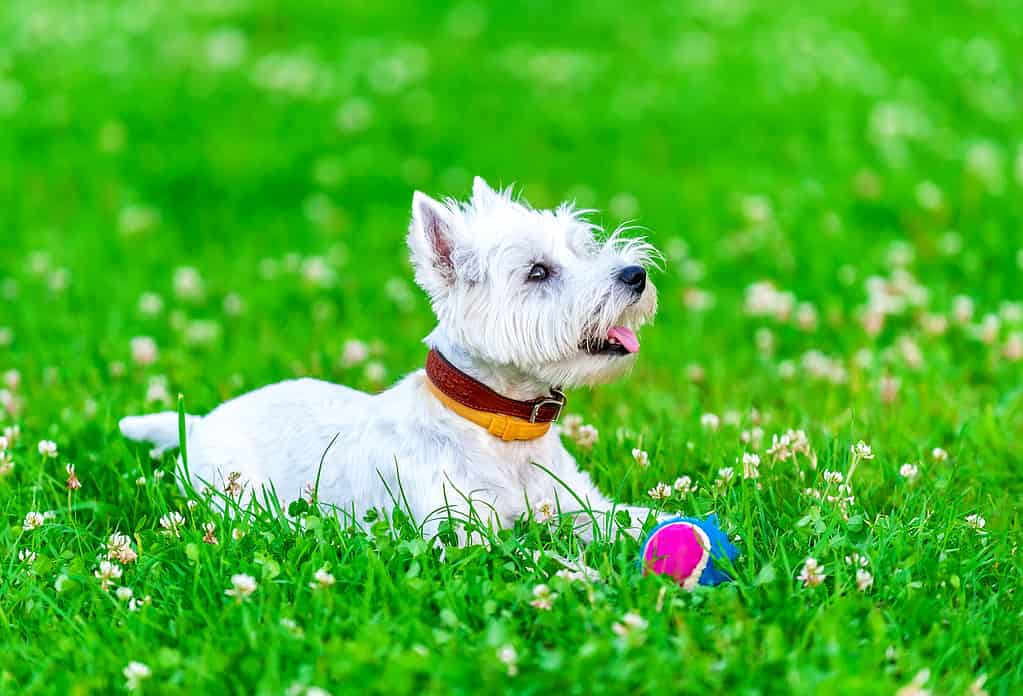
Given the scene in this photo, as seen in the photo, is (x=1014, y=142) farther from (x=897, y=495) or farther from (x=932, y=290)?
(x=897, y=495)

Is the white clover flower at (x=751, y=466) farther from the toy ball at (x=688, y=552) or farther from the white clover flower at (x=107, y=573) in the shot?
the white clover flower at (x=107, y=573)

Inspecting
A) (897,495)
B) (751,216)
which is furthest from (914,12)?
(897,495)

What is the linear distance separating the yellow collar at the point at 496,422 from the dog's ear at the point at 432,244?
461 millimetres

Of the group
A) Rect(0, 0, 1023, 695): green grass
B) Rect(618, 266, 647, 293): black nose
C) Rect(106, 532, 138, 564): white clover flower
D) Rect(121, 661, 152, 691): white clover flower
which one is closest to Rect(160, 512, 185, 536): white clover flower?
Rect(0, 0, 1023, 695): green grass

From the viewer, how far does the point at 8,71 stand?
A: 45.7 ft

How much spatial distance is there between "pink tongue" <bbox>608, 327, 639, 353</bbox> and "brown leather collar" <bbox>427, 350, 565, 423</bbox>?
1.38 ft

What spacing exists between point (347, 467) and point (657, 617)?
5.54 ft

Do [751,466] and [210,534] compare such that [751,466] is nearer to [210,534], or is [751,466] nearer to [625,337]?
[625,337]

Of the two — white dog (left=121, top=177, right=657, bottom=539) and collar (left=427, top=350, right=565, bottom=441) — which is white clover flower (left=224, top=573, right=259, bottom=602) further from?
collar (left=427, top=350, right=565, bottom=441)

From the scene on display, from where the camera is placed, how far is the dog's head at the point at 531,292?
4.91 m

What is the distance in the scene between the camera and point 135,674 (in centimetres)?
407

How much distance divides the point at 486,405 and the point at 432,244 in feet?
2.21

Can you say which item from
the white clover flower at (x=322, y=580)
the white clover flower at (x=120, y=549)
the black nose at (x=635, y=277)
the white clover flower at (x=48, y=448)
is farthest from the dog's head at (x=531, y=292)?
A: the white clover flower at (x=48, y=448)

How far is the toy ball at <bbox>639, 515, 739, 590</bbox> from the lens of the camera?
14.9 ft
